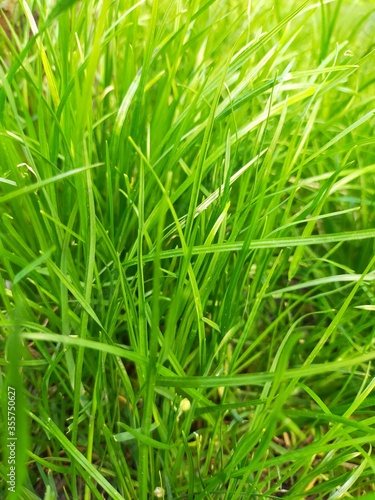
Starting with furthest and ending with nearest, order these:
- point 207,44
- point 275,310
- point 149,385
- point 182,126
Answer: point 207,44 → point 275,310 → point 182,126 → point 149,385

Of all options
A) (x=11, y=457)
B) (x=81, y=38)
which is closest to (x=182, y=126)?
(x=81, y=38)

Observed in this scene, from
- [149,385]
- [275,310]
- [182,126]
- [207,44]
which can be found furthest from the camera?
[207,44]

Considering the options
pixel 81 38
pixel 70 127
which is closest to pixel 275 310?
pixel 70 127

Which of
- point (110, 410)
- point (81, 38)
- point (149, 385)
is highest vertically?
point (81, 38)

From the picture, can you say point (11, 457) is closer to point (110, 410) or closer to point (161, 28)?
point (110, 410)

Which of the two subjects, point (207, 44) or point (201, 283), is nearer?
point (201, 283)

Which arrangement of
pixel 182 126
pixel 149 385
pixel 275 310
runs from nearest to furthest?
pixel 149 385 < pixel 182 126 < pixel 275 310

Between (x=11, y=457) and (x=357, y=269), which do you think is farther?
(x=357, y=269)

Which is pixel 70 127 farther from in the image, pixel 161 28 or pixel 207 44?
pixel 207 44

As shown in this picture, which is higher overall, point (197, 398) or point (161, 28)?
point (161, 28)
